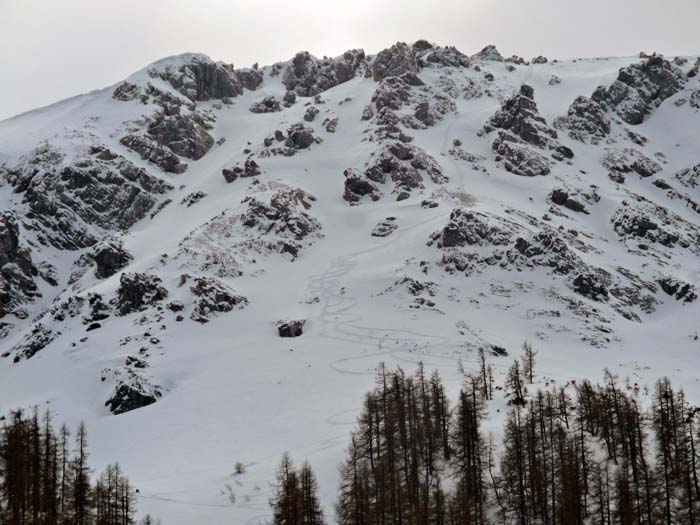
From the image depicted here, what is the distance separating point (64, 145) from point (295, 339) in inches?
4046

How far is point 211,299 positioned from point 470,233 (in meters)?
48.8

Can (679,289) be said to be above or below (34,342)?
above

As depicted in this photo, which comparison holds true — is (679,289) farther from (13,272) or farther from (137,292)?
(13,272)

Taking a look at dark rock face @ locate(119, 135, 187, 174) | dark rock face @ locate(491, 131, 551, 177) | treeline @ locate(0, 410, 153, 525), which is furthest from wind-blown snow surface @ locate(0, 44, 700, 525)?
treeline @ locate(0, 410, 153, 525)

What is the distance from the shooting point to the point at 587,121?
19012 centimetres

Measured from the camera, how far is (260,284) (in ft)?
411

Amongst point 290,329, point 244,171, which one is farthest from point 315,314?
point 244,171

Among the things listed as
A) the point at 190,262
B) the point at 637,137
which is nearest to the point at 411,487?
the point at 190,262

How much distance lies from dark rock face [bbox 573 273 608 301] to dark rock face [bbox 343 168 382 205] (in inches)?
2139

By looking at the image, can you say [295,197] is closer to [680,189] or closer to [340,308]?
[340,308]

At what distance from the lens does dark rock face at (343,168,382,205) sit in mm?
157500

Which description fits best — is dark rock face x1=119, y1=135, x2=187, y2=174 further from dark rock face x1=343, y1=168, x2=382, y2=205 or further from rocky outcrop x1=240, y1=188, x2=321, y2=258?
dark rock face x1=343, y1=168, x2=382, y2=205

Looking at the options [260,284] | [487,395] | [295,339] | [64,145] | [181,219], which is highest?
[64,145]

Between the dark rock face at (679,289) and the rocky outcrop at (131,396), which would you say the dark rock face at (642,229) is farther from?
the rocky outcrop at (131,396)
